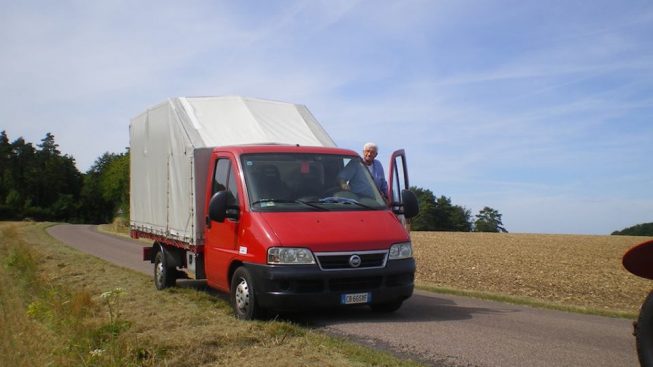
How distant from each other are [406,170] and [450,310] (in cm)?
207

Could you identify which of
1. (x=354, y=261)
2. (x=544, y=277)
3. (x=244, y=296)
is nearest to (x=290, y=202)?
(x=354, y=261)

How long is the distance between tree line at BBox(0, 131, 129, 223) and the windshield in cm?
10507

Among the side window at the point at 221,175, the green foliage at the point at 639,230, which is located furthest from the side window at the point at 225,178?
the green foliage at the point at 639,230

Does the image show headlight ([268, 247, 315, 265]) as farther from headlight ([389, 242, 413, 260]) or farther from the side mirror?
the side mirror

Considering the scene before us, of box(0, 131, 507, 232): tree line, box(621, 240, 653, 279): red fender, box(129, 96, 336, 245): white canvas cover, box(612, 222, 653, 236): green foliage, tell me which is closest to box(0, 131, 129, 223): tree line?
box(0, 131, 507, 232): tree line

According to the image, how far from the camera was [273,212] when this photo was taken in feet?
26.9

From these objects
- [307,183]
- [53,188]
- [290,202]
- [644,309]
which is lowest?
[644,309]

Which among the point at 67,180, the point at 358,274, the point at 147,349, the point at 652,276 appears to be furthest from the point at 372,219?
the point at 67,180

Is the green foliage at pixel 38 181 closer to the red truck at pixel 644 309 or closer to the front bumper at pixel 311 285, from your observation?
the front bumper at pixel 311 285

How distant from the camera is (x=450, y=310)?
A: 9.44 m

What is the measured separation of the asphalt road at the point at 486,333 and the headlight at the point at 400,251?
2.59 feet

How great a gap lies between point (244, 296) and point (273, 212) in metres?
1.08

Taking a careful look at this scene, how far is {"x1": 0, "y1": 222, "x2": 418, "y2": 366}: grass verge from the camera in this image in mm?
6016

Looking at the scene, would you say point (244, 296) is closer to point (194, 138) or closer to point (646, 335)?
point (194, 138)
